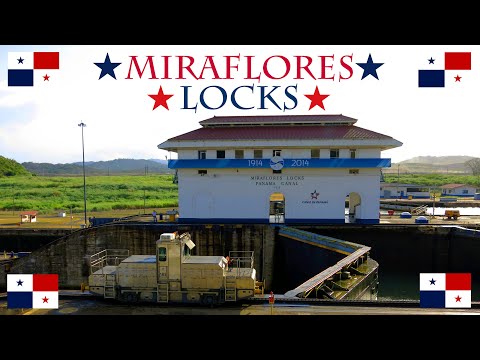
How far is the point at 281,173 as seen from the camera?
29.2 metres

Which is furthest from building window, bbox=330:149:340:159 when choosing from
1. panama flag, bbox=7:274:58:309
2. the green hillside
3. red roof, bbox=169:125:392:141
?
the green hillside

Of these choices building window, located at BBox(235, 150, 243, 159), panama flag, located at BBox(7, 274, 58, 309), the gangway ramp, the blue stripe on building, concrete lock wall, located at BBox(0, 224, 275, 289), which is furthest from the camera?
building window, located at BBox(235, 150, 243, 159)

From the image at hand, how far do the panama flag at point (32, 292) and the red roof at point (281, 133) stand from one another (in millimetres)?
20120

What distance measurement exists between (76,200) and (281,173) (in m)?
62.5

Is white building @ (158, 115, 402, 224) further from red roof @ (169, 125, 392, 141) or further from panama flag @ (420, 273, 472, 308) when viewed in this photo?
panama flag @ (420, 273, 472, 308)

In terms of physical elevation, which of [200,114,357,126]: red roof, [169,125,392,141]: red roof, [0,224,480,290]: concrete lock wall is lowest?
[0,224,480,290]: concrete lock wall

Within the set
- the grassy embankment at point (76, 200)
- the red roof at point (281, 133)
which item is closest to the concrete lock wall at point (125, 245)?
the red roof at point (281, 133)

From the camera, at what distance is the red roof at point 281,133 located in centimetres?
2914

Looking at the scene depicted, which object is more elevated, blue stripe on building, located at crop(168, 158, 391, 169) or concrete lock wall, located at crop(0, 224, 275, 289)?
blue stripe on building, located at crop(168, 158, 391, 169)

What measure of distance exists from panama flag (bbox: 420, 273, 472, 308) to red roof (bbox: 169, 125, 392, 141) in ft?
62.5

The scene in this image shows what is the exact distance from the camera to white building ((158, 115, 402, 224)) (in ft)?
94.3

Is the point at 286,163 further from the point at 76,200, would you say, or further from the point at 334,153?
the point at 76,200

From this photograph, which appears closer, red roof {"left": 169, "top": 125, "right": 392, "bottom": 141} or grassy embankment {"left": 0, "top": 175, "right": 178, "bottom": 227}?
red roof {"left": 169, "top": 125, "right": 392, "bottom": 141}

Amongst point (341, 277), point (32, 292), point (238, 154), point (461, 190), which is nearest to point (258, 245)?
point (238, 154)
